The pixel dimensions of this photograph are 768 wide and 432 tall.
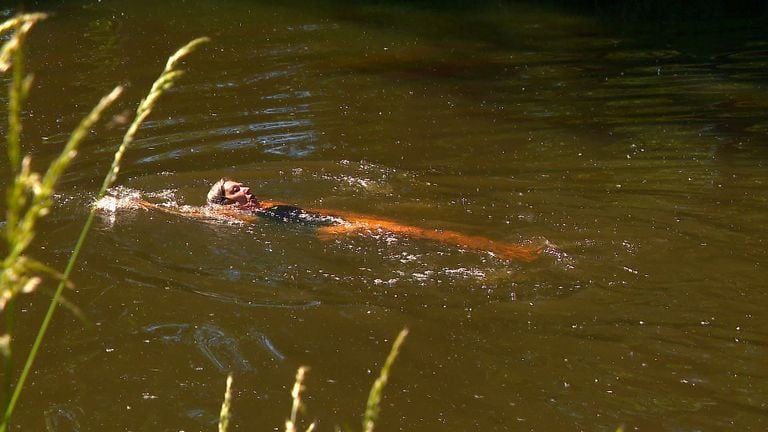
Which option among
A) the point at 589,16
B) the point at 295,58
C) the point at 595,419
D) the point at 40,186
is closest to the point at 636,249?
the point at 595,419

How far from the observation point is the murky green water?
13.3ft

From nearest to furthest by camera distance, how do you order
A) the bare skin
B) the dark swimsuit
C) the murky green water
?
the murky green water
the bare skin
the dark swimsuit

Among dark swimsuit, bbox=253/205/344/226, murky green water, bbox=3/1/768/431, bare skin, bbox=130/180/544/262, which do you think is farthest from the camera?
dark swimsuit, bbox=253/205/344/226

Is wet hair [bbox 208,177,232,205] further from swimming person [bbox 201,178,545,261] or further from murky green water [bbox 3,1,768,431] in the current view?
murky green water [bbox 3,1,768,431]

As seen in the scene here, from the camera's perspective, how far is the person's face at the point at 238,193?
583cm

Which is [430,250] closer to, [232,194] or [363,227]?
[363,227]

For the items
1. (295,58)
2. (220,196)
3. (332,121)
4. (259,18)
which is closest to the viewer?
(220,196)

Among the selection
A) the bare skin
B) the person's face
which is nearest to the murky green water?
the bare skin

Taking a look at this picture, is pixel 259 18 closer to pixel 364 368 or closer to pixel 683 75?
pixel 683 75

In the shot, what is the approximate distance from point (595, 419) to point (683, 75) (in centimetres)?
644

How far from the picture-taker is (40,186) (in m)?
1.36

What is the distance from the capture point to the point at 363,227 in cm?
568

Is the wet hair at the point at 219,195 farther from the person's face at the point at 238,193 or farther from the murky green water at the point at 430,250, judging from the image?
the murky green water at the point at 430,250

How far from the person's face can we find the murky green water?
0.19 m
